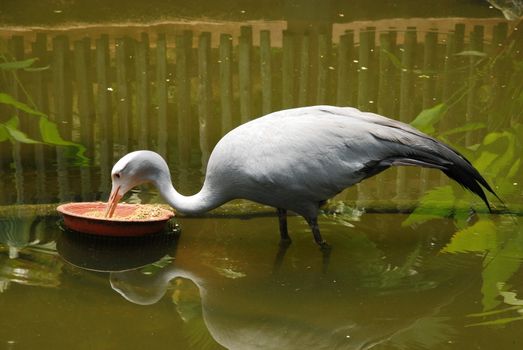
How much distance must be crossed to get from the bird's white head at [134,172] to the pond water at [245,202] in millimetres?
279

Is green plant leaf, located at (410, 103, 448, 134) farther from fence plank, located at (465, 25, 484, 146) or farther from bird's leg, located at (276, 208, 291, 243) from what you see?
fence plank, located at (465, 25, 484, 146)

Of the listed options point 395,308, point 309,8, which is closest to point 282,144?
point 395,308

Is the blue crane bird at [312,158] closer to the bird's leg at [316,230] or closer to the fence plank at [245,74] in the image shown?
the bird's leg at [316,230]

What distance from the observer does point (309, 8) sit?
10.1 metres

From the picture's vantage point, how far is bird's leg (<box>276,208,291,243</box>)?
5.70 meters

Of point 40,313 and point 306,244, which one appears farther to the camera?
point 306,244

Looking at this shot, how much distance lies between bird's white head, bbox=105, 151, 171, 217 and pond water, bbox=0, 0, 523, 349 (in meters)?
0.28

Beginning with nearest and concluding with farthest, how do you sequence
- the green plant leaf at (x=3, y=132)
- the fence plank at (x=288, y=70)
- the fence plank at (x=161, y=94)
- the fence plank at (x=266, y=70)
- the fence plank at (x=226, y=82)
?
the green plant leaf at (x=3, y=132), the fence plank at (x=161, y=94), the fence plank at (x=226, y=82), the fence plank at (x=266, y=70), the fence plank at (x=288, y=70)

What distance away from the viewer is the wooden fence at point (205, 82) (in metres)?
7.47

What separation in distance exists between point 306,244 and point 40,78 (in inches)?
133

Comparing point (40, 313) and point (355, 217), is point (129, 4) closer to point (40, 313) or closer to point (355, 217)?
point (355, 217)

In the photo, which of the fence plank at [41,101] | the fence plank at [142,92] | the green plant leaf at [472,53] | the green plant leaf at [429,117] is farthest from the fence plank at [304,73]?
the green plant leaf at [429,117]

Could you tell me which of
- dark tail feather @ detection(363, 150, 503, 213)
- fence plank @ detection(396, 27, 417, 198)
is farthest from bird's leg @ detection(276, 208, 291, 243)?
fence plank @ detection(396, 27, 417, 198)

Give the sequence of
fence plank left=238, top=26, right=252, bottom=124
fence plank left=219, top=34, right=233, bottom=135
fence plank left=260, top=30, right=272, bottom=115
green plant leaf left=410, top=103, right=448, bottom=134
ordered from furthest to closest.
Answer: fence plank left=260, top=30, right=272, bottom=115 → fence plank left=238, top=26, right=252, bottom=124 → fence plank left=219, top=34, right=233, bottom=135 → green plant leaf left=410, top=103, right=448, bottom=134
